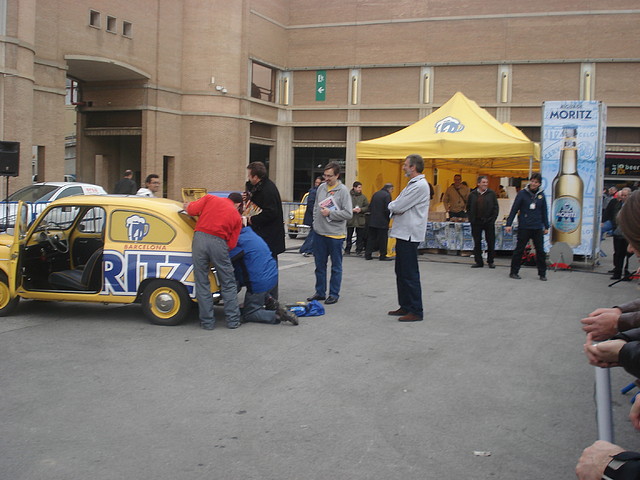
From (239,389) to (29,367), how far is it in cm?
200

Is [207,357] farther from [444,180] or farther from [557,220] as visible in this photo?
[444,180]

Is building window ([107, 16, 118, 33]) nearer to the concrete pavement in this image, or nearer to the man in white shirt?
the man in white shirt

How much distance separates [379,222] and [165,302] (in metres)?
8.37

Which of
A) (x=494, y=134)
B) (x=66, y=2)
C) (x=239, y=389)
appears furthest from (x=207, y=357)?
(x=66, y=2)

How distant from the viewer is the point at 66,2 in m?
27.3

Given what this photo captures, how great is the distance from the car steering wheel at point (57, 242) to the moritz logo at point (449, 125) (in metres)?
10.3

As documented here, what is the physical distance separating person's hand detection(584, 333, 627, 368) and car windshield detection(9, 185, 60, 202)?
1580 cm

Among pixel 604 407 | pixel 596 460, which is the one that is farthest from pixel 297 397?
pixel 596 460

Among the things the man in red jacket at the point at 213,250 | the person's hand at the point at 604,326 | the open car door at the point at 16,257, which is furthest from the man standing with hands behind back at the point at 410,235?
the person's hand at the point at 604,326

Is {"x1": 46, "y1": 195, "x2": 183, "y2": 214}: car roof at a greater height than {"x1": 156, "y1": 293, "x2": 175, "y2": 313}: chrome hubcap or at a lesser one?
greater

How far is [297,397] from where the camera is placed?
17.0 ft

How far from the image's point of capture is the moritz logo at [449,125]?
15.9m

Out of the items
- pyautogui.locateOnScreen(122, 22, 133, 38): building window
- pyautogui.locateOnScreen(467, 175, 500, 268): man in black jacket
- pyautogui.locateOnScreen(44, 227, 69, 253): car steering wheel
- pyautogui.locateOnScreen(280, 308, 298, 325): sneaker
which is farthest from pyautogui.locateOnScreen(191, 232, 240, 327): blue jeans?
pyautogui.locateOnScreen(122, 22, 133, 38): building window

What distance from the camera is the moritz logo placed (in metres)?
15.9
